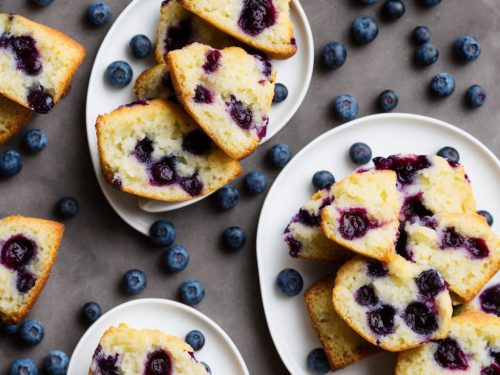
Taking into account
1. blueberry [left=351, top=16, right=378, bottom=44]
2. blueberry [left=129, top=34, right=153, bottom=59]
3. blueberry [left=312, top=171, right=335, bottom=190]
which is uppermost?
blueberry [left=351, top=16, right=378, bottom=44]

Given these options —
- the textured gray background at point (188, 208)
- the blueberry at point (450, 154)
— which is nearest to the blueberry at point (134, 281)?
the textured gray background at point (188, 208)

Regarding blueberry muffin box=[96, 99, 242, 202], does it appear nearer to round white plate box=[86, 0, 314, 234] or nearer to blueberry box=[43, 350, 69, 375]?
round white plate box=[86, 0, 314, 234]

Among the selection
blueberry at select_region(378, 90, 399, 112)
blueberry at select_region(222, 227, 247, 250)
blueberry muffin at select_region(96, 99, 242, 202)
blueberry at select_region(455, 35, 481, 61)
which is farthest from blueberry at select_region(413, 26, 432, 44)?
blueberry at select_region(222, 227, 247, 250)

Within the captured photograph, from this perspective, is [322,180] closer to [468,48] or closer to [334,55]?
[334,55]

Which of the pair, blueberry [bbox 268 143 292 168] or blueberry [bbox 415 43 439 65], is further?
blueberry [bbox 415 43 439 65]

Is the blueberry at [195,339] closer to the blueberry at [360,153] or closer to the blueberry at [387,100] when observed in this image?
the blueberry at [360,153]

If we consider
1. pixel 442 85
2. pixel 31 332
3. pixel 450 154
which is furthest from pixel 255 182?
pixel 31 332

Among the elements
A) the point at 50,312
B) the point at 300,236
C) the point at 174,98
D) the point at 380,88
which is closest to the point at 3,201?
the point at 50,312
